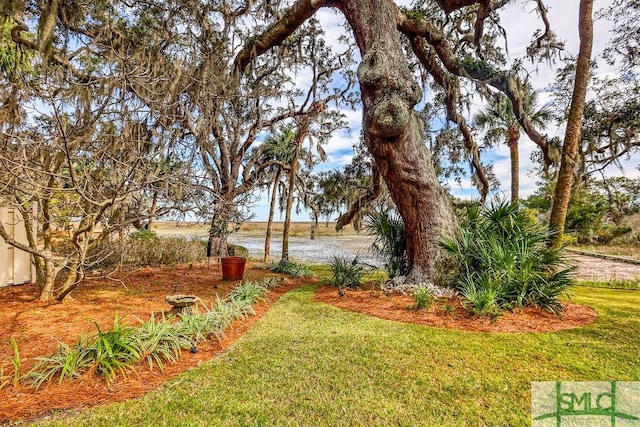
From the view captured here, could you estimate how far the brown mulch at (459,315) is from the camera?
145 inches

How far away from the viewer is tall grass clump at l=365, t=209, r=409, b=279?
6066 mm

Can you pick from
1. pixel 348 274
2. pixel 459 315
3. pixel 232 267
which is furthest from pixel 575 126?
pixel 232 267

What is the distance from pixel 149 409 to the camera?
201 centimetres

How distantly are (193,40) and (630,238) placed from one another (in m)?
26.2

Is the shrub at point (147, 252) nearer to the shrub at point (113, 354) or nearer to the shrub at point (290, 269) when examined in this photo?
the shrub at point (290, 269)

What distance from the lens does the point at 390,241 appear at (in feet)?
20.4

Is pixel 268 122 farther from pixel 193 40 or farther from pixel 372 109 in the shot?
pixel 372 109

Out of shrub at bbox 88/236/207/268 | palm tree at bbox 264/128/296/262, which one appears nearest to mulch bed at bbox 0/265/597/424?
shrub at bbox 88/236/207/268

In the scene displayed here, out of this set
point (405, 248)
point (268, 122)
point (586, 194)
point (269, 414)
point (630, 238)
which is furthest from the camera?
point (586, 194)

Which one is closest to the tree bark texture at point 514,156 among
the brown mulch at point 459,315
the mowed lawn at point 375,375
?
the brown mulch at point 459,315

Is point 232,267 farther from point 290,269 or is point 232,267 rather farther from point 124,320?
point 124,320

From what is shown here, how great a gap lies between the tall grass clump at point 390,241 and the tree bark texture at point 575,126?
2501 mm

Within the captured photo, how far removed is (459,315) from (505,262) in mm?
1051

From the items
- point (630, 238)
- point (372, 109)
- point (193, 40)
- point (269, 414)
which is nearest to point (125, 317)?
point (269, 414)
